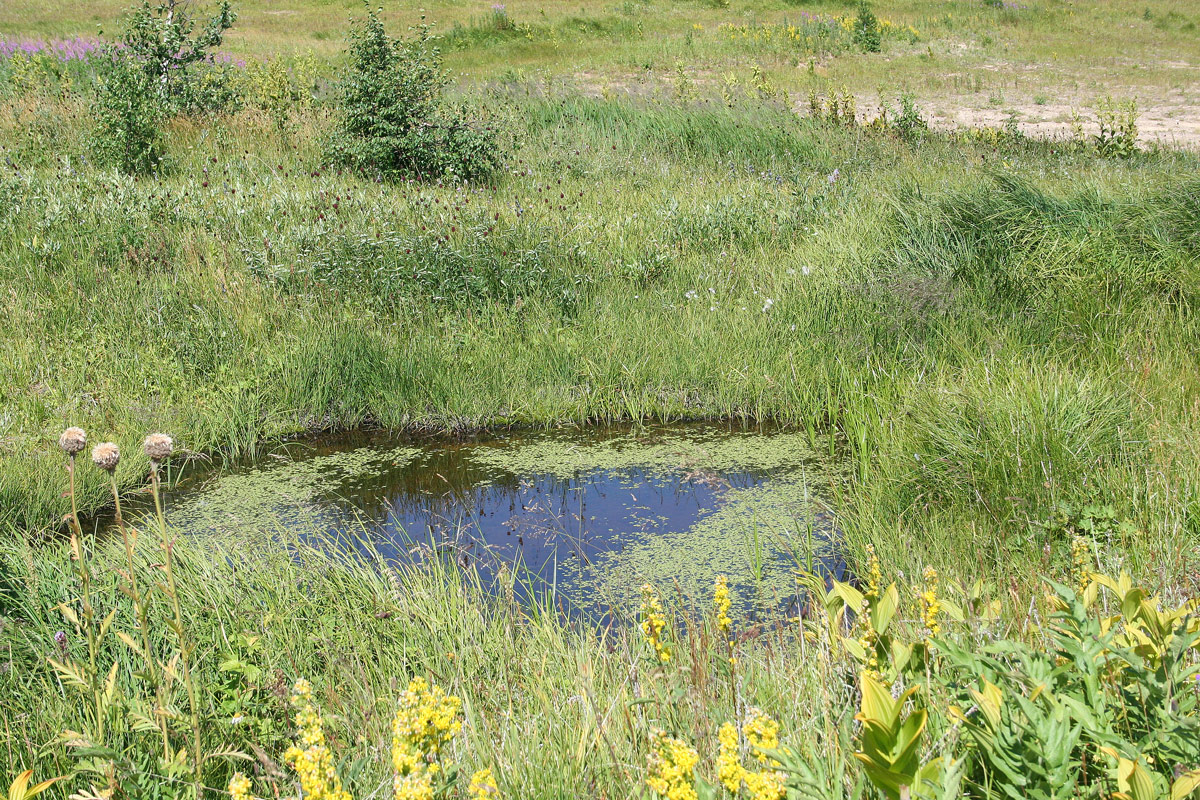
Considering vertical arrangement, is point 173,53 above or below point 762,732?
above

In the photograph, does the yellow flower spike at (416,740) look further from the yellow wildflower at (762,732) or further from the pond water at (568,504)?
the pond water at (568,504)

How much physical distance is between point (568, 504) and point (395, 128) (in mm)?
5302

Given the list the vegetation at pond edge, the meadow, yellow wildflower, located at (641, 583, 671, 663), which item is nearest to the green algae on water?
the meadow

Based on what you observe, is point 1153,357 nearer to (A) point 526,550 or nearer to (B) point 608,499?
(B) point 608,499

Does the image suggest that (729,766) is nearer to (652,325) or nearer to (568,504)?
(568,504)

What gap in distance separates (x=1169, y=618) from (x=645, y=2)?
122 ft

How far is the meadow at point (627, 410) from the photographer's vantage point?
1530mm

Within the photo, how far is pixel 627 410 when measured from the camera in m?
5.04

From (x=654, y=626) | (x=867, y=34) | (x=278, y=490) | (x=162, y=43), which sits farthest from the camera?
(x=867, y=34)

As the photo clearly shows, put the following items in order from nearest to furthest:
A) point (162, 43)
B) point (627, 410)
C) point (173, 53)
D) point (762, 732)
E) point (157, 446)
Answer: point (762, 732) → point (157, 446) → point (627, 410) → point (162, 43) → point (173, 53)

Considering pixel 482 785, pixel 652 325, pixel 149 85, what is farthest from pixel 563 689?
pixel 149 85

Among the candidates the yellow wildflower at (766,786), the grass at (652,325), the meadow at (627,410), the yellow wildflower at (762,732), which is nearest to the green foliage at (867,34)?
the meadow at (627,410)

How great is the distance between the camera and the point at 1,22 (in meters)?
27.5

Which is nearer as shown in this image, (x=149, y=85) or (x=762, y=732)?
(x=762, y=732)
